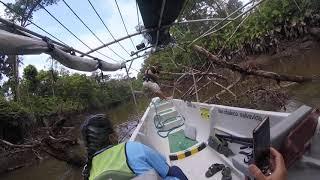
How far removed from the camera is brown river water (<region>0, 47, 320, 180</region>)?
904 centimetres

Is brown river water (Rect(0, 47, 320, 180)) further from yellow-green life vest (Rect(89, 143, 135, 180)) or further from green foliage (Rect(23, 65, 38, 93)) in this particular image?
yellow-green life vest (Rect(89, 143, 135, 180))

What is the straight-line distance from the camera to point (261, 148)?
172cm

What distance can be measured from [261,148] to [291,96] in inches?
324

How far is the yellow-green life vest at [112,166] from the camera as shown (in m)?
2.34

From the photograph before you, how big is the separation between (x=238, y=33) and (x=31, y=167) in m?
13.7

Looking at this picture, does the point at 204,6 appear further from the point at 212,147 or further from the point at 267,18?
the point at 212,147

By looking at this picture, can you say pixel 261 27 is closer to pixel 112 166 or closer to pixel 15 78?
pixel 15 78

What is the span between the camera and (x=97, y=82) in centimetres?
2708

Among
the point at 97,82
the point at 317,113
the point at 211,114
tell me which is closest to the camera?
the point at 317,113

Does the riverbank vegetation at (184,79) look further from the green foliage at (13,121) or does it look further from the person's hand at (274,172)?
the person's hand at (274,172)

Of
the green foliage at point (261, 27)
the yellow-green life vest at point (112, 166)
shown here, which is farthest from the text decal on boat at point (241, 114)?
the green foliage at point (261, 27)

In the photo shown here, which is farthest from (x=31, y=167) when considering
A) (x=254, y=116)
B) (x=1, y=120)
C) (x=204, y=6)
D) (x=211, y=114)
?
(x=204, y=6)

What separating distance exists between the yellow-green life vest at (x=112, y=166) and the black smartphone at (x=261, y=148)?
37.5 inches

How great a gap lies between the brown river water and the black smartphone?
7.12 metres
